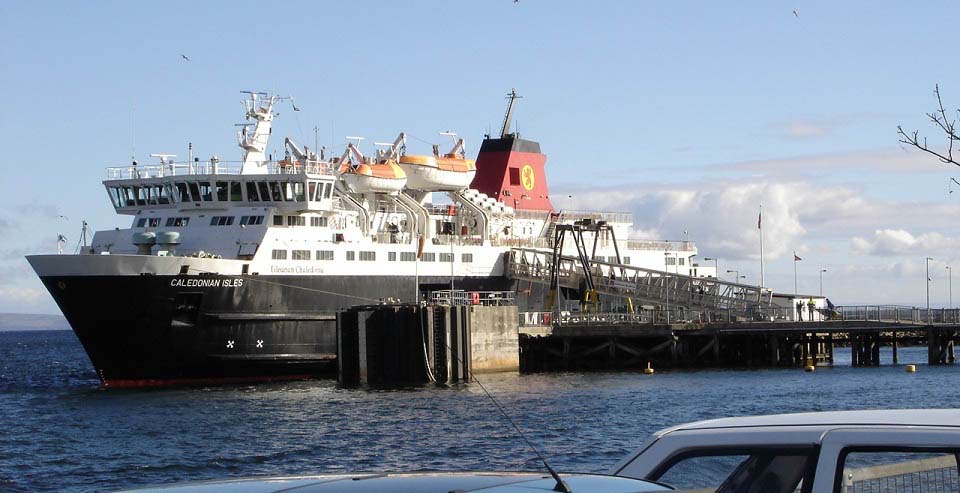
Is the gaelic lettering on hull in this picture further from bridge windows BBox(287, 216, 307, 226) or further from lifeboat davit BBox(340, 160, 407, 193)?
lifeboat davit BBox(340, 160, 407, 193)

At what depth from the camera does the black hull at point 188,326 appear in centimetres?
3978

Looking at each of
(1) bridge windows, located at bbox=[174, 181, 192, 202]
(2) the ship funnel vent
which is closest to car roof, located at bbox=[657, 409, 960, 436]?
(2) the ship funnel vent

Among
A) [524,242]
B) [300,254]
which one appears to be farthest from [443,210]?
[300,254]

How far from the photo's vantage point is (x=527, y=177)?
60.4 meters

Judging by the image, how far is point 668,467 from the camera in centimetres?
484

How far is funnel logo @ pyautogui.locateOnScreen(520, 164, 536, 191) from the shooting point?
6016 cm

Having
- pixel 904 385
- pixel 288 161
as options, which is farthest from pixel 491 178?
pixel 904 385

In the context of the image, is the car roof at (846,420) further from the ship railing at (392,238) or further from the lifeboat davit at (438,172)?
the lifeboat davit at (438,172)

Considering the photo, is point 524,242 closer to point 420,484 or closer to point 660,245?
point 660,245

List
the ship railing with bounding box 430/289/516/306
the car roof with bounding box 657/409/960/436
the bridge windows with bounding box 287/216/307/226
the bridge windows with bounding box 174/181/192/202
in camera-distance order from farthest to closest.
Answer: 1. the ship railing with bounding box 430/289/516/306
2. the bridge windows with bounding box 287/216/307/226
3. the bridge windows with bounding box 174/181/192/202
4. the car roof with bounding box 657/409/960/436

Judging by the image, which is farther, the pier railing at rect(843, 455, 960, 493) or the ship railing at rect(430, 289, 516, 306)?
the ship railing at rect(430, 289, 516, 306)

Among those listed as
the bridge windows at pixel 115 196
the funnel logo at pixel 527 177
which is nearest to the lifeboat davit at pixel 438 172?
the funnel logo at pixel 527 177

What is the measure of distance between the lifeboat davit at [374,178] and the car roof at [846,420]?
43.5m

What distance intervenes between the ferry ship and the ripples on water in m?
1.47
